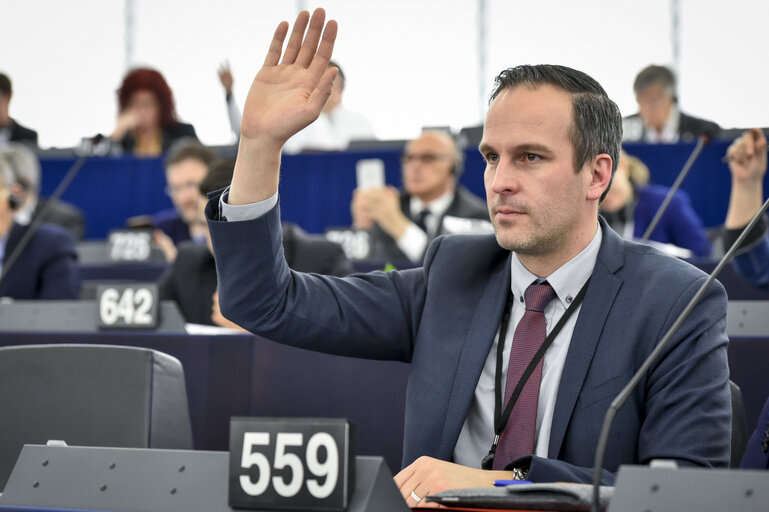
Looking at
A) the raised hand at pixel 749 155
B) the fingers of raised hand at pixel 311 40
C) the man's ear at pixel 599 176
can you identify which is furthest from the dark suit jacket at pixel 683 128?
the fingers of raised hand at pixel 311 40

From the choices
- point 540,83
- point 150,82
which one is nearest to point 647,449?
point 540,83

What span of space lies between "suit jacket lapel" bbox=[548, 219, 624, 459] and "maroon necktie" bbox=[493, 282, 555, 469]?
0.04 meters

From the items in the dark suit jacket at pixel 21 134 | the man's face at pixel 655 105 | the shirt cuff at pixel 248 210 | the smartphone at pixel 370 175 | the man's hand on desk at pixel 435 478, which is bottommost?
the man's hand on desk at pixel 435 478

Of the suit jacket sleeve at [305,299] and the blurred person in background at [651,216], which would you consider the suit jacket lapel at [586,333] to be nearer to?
the suit jacket sleeve at [305,299]

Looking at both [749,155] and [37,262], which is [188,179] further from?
[749,155]

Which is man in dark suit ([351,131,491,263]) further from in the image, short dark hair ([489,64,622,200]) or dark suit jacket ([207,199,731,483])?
short dark hair ([489,64,622,200])

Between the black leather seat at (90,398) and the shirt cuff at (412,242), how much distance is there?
301cm

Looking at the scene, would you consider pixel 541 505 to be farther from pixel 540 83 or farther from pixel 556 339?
pixel 540 83

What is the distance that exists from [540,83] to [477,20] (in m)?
7.45

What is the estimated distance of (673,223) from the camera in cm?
459

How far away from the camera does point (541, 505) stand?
1015 millimetres

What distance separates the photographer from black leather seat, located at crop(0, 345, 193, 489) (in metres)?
1.83

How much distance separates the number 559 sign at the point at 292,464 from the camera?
0.98 metres

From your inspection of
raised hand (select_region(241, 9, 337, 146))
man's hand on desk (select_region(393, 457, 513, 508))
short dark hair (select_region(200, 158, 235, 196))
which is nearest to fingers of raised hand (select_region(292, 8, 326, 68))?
raised hand (select_region(241, 9, 337, 146))
